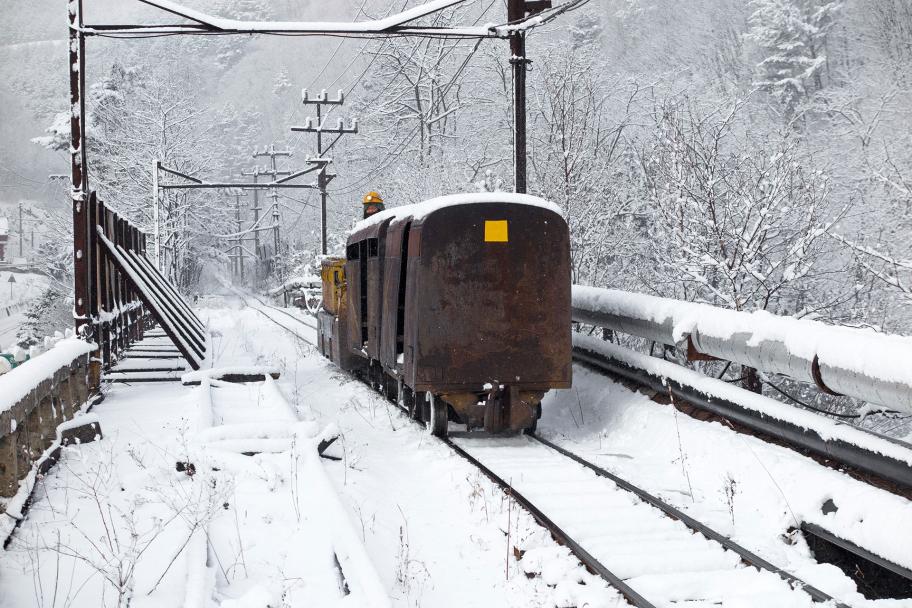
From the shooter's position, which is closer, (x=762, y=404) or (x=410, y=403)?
(x=762, y=404)

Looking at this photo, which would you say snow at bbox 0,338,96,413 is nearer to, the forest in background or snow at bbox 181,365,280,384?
snow at bbox 181,365,280,384

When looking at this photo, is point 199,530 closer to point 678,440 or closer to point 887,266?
point 678,440

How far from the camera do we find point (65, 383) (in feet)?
30.1

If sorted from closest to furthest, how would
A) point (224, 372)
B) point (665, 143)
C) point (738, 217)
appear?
1. point (224, 372)
2. point (738, 217)
3. point (665, 143)

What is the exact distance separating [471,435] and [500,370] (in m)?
1.13

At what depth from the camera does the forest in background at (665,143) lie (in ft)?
46.9

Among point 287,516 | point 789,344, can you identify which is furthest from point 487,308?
point 287,516

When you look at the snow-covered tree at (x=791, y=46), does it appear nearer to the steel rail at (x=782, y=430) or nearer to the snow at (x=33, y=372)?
the steel rail at (x=782, y=430)

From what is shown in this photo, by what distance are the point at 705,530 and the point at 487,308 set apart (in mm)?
4040

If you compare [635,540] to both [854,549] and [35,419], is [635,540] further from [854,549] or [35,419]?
[35,419]

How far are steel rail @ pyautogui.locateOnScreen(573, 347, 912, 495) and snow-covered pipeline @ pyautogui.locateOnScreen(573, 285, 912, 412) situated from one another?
39 cm

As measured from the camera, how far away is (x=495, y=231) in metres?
9.38

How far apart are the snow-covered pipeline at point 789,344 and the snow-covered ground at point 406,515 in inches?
27.6

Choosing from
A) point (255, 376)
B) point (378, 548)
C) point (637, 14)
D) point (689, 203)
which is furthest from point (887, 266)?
point (637, 14)
